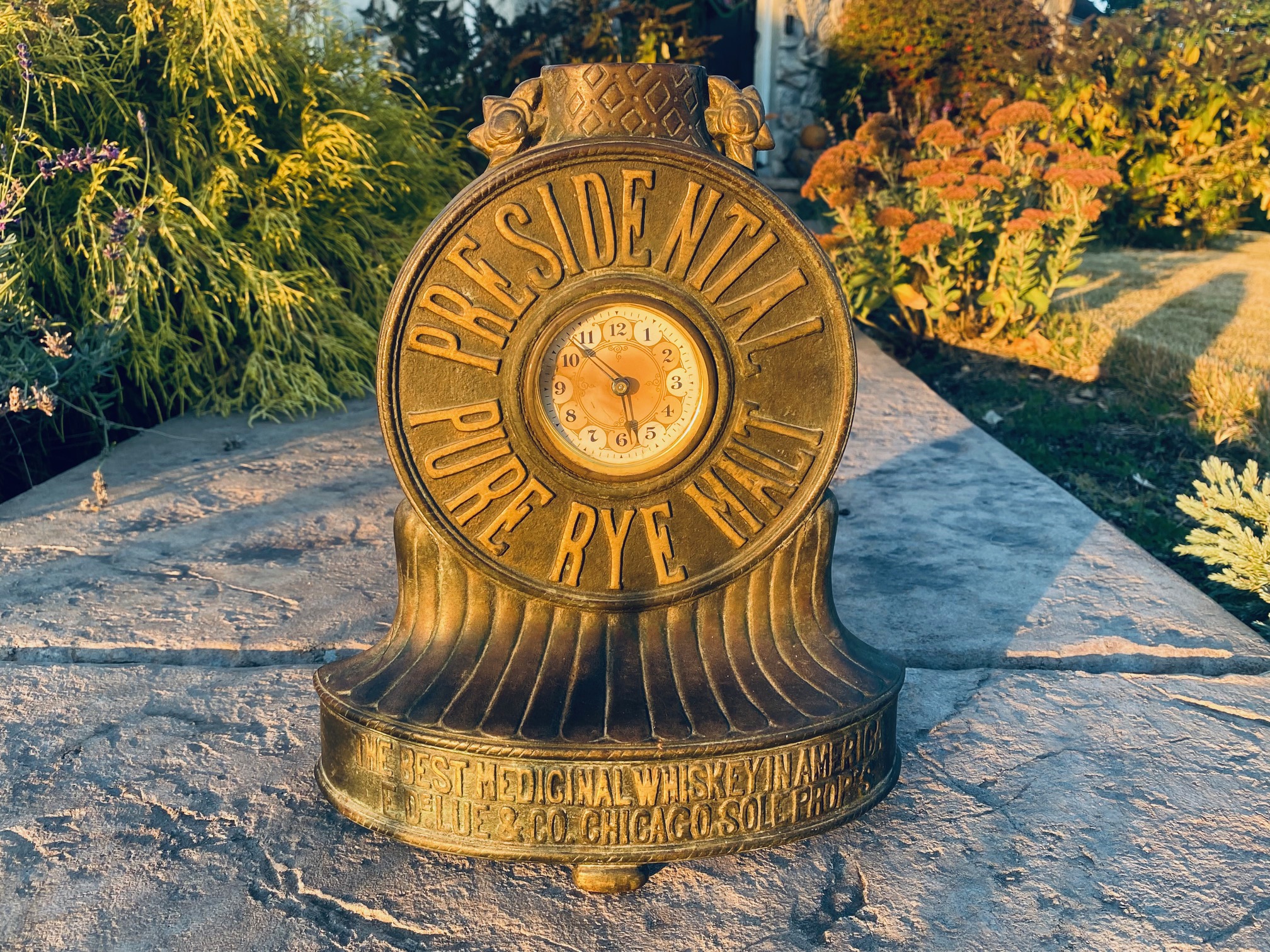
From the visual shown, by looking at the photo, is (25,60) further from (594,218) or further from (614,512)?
(614,512)

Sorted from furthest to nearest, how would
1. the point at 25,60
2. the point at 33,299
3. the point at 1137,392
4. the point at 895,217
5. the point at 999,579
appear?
the point at 895,217 → the point at 1137,392 → the point at 33,299 → the point at 25,60 → the point at 999,579

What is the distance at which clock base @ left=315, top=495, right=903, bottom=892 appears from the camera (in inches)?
80.0

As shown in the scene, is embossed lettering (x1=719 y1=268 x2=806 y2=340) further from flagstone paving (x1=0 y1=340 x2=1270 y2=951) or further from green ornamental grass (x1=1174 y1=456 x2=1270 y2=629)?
green ornamental grass (x1=1174 y1=456 x2=1270 y2=629)

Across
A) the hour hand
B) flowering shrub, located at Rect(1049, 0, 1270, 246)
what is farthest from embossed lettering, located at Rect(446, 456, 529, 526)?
flowering shrub, located at Rect(1049, 0, 1270, 246)

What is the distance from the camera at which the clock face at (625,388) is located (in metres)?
2.20

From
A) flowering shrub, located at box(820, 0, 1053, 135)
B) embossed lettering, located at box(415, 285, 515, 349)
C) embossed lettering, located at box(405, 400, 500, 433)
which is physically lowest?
embossed lettering, located at box(405, 400, 500, 433)

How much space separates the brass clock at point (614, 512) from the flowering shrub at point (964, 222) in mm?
3643

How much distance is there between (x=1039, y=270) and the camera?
20.6ft

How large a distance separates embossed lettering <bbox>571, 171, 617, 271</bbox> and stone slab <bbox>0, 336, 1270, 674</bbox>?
1333 millimetres

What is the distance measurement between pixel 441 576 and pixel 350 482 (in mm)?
2026

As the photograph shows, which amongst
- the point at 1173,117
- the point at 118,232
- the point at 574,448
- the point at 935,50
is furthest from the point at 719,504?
Answer: the point at 935,50

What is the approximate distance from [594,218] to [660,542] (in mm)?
659

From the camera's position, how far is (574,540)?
2.27m

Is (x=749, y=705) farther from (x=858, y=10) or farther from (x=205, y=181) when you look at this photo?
(x=858, y=10)
